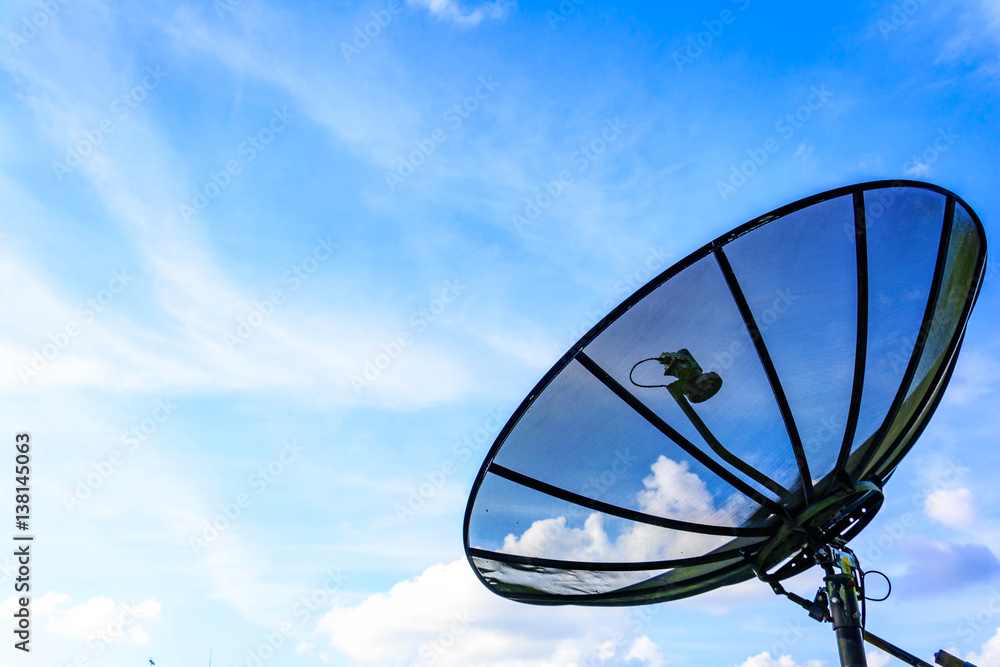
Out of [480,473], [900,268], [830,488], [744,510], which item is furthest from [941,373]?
[480,473]

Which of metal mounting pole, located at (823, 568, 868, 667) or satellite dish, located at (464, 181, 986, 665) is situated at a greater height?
satellite dish, located at (464, 181, 986, 665)

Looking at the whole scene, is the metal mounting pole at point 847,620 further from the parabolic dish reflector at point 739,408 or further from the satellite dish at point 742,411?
the parabolic dish reflector at point 739,408

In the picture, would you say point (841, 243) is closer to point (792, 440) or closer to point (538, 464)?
point (792, 440)

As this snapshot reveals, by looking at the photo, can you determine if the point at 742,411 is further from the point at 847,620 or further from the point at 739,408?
the point at 847,620

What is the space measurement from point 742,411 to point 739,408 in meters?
0.04

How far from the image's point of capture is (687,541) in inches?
249

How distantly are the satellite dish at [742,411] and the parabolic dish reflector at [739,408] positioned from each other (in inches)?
0.5

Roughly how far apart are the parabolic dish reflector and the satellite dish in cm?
1

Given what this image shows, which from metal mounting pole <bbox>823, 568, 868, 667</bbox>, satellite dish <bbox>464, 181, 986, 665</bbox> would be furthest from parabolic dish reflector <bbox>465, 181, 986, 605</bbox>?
metal mounting pole <bbox>823, 568, 868, 667</bbox>

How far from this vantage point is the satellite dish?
5082 mm

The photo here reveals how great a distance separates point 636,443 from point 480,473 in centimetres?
136

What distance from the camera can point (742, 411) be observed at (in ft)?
18.8

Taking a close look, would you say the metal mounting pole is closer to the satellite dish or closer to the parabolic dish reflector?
the satellite dish

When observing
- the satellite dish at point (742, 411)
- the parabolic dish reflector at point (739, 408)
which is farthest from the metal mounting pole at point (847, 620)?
the parabolic dish reflector at point (739, 408)
